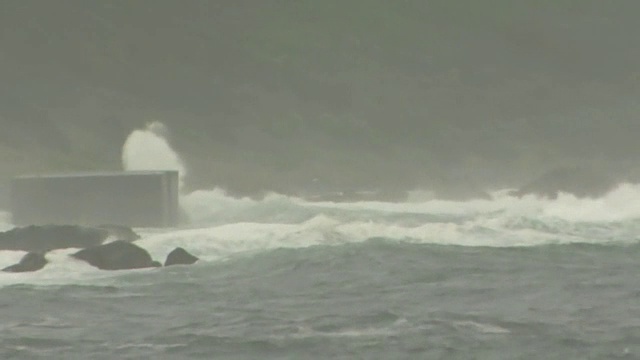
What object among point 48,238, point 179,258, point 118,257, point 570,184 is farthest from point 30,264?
point 570,184

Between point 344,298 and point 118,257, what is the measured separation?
6.93 metres

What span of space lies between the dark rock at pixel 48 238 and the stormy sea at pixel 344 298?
1.24 meters

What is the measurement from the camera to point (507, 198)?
240 feet

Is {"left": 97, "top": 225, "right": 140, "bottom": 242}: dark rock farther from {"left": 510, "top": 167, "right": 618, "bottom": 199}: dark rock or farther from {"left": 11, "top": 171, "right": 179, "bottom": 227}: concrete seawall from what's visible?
{"left": 510, "top": 167, "right": 618, "bottom": 199}: dark rock

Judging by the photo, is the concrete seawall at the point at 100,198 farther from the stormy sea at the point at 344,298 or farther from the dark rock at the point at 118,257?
the dark rock at the point at 118,257

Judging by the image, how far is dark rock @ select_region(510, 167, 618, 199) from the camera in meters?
63.7

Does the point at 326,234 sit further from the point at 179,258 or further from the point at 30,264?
the point at 30,264

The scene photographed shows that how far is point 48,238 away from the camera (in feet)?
110

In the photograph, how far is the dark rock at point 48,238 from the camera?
3341 centimetres

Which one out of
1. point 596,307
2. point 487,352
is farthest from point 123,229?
point 487,352

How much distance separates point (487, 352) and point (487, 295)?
578cm

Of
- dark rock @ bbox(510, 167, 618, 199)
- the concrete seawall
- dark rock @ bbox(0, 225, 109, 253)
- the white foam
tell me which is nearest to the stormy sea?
the white foam

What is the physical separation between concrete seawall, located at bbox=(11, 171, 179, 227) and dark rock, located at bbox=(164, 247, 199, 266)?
548 inches

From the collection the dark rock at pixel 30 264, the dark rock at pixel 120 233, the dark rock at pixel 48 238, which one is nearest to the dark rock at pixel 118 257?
the dark rock at pixel 30 264
